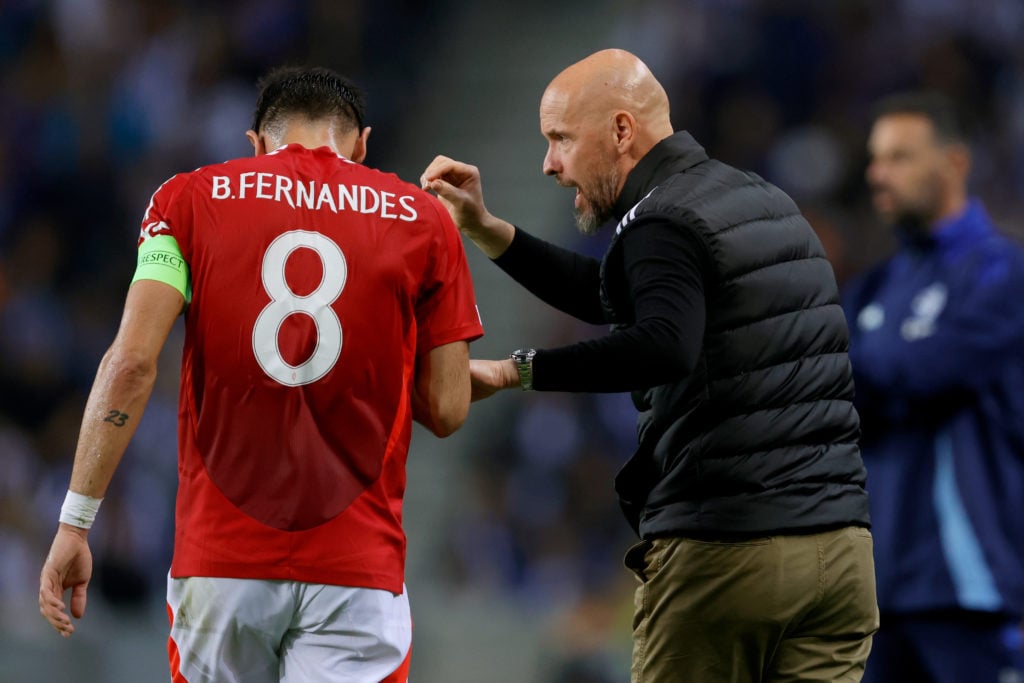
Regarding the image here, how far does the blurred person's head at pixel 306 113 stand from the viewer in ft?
11.6

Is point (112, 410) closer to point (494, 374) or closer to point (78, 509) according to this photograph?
point (78, 509)

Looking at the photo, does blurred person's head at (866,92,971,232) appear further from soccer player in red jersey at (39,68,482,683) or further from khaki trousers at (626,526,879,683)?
soccer player in red jersey at (39,68,482,683)

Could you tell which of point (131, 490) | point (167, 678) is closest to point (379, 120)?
point (131, 490)

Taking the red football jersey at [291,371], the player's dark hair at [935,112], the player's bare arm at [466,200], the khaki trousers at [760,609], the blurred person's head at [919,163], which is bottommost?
the khaki trousers at [760,609]

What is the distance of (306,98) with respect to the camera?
3.55 m

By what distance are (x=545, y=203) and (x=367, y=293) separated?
26.4 feet

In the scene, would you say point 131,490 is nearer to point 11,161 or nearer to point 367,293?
point 11,161

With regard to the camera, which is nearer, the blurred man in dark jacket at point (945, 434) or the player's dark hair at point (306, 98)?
the player's dark hair at point (306, 98)

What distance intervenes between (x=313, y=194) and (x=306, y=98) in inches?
13.6

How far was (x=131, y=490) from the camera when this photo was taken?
8.69m

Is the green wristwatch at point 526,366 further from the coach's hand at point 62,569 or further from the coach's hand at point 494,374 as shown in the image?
the coach's hand at point 62,569

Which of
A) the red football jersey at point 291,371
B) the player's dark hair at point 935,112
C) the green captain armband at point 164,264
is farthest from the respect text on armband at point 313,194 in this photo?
the player's dark hair at point 935,112

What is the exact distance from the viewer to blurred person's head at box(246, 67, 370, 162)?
3547 millimetres

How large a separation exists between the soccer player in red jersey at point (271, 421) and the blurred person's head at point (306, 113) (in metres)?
0.20
